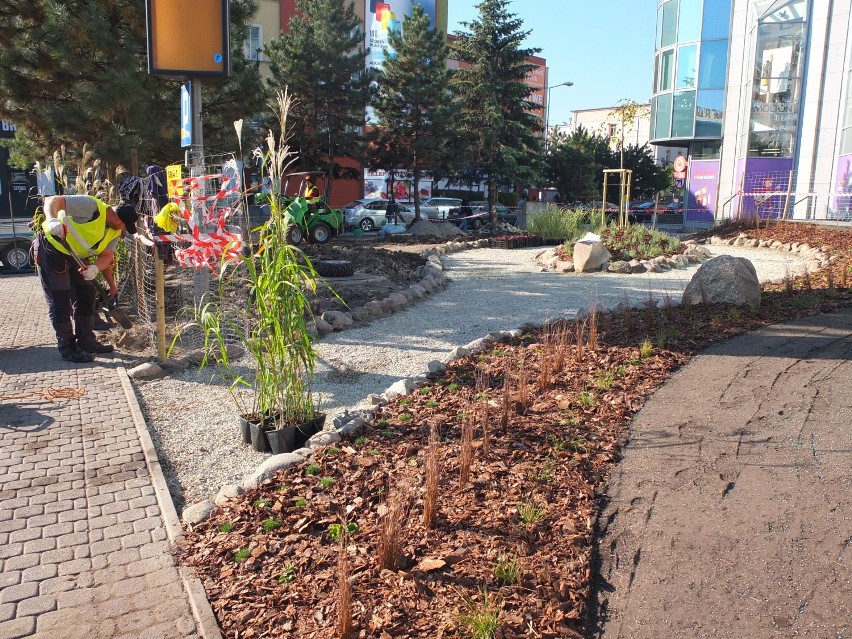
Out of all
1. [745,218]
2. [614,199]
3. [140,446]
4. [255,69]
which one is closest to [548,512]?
[140,446]

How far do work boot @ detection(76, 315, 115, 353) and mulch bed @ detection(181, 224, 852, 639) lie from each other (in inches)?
146

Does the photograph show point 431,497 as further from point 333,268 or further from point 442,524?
point 333,268

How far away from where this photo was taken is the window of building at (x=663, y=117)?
39.5 meters

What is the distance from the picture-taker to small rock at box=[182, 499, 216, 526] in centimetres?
362

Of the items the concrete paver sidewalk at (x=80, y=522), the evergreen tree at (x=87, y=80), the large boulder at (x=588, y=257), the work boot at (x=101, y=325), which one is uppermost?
the evergreen tree at (x=87, y=80)

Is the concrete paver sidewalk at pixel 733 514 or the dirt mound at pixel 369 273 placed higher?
the dirt mound at pixel 369 273

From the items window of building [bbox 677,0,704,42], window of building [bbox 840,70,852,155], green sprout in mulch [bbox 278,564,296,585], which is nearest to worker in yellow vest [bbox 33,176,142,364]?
green sprout in mulch [bbox 278,564,296,585]

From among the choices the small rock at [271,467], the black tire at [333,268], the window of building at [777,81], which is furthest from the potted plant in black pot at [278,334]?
the window of building at [777,81]

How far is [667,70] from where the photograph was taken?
39844mm

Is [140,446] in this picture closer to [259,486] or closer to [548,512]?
[259,486]

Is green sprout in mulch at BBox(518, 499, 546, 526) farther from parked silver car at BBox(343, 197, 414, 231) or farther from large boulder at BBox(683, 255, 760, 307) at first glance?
parked silver car at BBox(343, 197, 414, 231)

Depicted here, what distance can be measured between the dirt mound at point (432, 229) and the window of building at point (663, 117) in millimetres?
21460

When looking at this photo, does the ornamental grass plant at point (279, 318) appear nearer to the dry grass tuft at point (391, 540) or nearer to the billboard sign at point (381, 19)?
the dry grass tuft at point (391, 540)

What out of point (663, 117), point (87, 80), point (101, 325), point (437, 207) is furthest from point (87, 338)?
point (663, 117)
